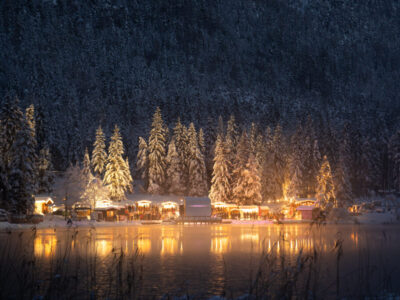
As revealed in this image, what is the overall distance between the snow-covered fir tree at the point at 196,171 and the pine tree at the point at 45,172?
78.6 feet

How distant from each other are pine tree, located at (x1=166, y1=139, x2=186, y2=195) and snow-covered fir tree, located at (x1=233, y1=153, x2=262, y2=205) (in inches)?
465

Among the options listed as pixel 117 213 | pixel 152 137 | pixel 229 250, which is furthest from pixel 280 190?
pixel 229 250

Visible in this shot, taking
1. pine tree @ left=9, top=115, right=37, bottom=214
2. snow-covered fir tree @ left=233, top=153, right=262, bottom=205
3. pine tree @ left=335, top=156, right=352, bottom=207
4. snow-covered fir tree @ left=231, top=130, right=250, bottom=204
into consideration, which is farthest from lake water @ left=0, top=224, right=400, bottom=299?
pine tree @ left=335, top=156, right=352, bottom=207

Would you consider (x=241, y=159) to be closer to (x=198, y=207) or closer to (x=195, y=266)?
(x=198, y=207)

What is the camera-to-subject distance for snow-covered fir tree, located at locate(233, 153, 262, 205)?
257 ft

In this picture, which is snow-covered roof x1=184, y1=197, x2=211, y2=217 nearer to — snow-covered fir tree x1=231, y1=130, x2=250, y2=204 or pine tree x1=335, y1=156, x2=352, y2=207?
snow-covered fir tree x1=231, y1=130, x2=250, y2=204

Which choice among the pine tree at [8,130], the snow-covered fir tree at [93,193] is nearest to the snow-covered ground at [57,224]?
the pine tree at [8,130]

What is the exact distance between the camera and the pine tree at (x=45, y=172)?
7708 centimetres

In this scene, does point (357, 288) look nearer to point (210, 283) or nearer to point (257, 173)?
point (210, 283)

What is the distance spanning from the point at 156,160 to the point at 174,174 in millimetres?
4150

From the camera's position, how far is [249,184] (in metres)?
78.5

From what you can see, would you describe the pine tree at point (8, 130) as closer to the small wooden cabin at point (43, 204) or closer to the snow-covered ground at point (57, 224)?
the snow-covered ground at point (57, 224)

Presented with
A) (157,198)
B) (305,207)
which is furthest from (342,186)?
(157,198)

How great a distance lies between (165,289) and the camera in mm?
16031
